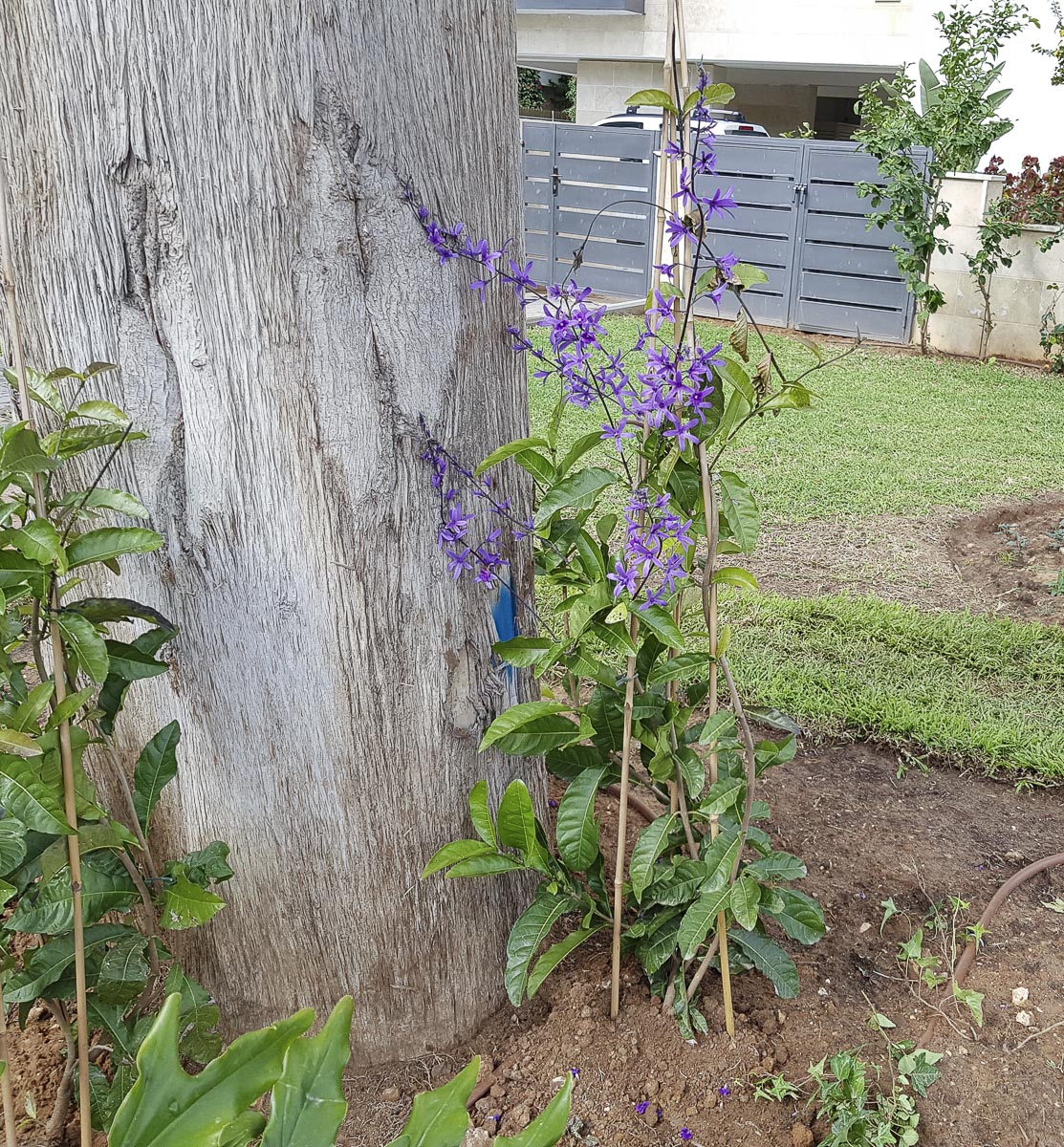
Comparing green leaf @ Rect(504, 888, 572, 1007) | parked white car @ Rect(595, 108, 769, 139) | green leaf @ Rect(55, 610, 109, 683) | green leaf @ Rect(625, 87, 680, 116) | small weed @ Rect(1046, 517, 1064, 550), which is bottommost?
small weed @ Rect(1046, 517, 1064, 550)

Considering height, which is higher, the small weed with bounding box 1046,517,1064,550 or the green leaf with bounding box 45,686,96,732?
the green leaf with bounding box 45,686,96,732

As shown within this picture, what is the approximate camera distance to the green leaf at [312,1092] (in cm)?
104

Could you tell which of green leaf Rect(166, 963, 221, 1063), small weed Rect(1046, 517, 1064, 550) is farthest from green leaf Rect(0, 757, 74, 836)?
small weed Rect(1046, 517, 1064, 550)

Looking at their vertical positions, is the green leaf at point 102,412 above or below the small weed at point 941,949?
above

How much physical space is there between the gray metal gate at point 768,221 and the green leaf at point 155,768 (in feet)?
27.1

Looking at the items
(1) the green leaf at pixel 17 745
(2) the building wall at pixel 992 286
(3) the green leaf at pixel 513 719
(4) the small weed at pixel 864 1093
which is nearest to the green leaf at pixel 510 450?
(3) the green leaf at pixel 513 719

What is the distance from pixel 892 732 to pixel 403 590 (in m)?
2.10

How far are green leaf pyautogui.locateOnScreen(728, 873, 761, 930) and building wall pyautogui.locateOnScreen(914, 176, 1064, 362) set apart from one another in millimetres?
8785

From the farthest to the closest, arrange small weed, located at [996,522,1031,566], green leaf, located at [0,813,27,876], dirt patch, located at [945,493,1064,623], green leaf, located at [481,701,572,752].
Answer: small weed, located at [996,522,1031,566]
dirt patch, located at [945,493,1064,623]
green leaf, located at [481,701,572,752]
green leaf, located at [0,813,27,876]

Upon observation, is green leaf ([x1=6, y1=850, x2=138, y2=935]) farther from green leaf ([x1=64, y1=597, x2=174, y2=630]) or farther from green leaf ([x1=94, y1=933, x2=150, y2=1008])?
green leaf ([x1=64, y1=597, x2=174, y2=630])

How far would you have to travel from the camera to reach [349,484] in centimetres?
173

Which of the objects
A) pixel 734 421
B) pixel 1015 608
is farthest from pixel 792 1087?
pixel 1015 608

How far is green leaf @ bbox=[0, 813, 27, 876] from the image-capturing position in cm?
138

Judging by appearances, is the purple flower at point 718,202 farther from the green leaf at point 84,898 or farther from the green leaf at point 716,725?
the green leaf at point 84,898
